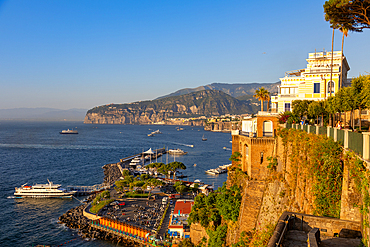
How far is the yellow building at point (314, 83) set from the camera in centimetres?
3045

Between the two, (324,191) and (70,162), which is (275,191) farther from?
(70,162)

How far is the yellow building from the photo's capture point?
30.5 m

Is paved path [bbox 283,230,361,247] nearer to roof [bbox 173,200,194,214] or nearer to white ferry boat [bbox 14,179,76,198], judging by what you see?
roof [bbox 173,200,194,214]

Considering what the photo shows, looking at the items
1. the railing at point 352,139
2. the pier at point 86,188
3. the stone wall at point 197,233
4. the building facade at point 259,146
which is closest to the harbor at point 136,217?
the pier at point 86,188

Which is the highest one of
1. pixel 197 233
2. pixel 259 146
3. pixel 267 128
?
pixel 267 128

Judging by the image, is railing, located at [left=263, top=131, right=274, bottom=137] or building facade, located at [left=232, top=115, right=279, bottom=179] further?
railing, located at [left=263, top=131, right=274, bottom=137]

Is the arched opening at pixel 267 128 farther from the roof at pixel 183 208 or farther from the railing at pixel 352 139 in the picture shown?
the roof at pixel 183 208

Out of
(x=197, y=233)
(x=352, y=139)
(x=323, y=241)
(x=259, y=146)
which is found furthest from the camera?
(x=197, y=233)

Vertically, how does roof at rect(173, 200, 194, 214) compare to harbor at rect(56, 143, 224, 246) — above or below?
above

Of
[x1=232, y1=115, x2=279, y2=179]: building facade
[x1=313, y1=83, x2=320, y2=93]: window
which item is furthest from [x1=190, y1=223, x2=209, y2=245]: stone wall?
[x1=313, y1=83, x2=320, y2=93]: window

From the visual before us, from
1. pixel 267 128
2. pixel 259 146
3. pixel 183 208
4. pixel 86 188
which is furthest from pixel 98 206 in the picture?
pixel 267 128

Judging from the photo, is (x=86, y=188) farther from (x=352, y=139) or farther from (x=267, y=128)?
(x=352, y=139)

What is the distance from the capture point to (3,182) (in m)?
73.6

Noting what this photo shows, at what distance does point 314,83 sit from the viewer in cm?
3111
